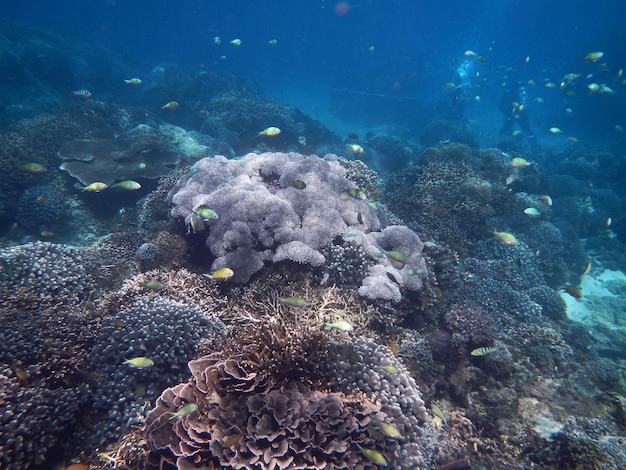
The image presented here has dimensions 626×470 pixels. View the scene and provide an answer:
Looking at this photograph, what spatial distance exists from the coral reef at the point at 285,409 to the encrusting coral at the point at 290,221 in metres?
1.53

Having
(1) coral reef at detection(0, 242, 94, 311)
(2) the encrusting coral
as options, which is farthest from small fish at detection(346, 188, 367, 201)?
(1) coral reef at detection(0, 242, 94, 311)

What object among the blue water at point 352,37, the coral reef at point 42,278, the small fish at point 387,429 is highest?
the blue water at point 352,37

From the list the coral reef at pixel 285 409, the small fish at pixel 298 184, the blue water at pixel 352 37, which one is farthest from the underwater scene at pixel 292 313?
the blue water at pixel 352 37

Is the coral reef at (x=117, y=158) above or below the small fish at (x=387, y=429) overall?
above

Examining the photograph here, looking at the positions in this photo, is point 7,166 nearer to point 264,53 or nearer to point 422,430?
point 422,430

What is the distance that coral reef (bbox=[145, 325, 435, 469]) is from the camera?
302 centimetres

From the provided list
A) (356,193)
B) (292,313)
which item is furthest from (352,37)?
(292,313)

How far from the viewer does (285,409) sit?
10.5 feet

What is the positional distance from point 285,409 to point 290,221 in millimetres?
3214

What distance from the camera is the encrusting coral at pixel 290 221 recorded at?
17.6 feet

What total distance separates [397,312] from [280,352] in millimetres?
2729

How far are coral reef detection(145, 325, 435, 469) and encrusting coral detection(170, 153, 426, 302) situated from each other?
60.3 inches

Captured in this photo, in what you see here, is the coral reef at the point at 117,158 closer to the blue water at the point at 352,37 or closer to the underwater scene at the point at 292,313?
the underwater scene at the point at 292,313

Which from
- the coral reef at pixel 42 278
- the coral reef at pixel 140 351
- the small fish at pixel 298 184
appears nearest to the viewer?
the coral reef at pixel 140 351
